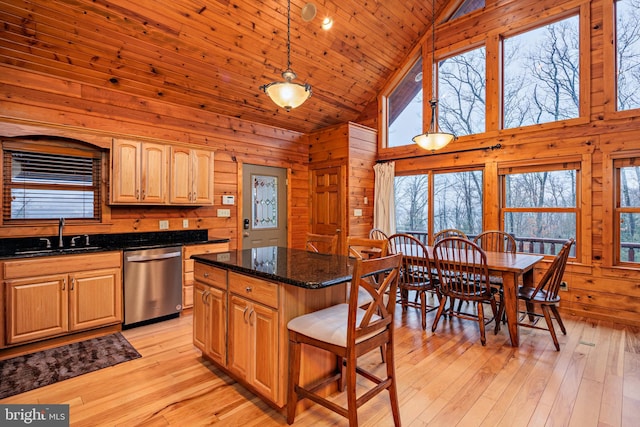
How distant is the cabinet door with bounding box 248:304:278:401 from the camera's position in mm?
1932

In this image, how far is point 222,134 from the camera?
4.85 m

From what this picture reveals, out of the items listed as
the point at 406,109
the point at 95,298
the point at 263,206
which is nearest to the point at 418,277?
the point at 263,206

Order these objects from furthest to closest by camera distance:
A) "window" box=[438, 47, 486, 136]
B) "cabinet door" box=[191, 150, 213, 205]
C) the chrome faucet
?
1. "window" box=[438, 47, 486, 136]
2. "cabinet door" box=[191, 150, 213, 205]
3. the chrome faucet

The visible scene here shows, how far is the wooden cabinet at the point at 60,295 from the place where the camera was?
9.30ft

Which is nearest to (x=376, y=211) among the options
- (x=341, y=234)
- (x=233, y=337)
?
(x=341, y=234)

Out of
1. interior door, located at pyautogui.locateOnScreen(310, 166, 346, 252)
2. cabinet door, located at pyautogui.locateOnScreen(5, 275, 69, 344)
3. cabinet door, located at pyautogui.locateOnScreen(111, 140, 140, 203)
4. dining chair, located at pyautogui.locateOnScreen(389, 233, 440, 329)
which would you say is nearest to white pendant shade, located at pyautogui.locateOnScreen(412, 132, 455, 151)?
dining chair, located at pyautogui.locateOnScreen(389, 233, 440, 329)

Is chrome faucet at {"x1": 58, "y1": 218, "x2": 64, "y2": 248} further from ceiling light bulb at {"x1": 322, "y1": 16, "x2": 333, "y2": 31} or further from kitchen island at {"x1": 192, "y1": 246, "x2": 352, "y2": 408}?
ceiling light bulb at {"x1": 322, "y1": 16, "x2": 333, "y2": 31}

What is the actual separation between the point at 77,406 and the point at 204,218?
2.81 meters

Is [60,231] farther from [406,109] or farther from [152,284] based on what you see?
[406,109]

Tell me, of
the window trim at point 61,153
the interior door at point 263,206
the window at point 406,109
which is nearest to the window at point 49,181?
the window trim at point 61,153

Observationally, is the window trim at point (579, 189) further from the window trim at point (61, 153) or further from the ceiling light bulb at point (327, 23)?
the window trim at point (61, 153)

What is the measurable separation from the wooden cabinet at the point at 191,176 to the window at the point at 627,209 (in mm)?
4930

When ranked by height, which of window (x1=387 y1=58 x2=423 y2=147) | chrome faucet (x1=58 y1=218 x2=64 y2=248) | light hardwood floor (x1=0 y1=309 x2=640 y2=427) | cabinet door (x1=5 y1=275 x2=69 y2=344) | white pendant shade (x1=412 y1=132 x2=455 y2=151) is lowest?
light hardwood floor (x1=0 y1=309 x2=640 y2=427)

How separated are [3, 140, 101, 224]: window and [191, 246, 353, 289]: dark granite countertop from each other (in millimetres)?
2106
